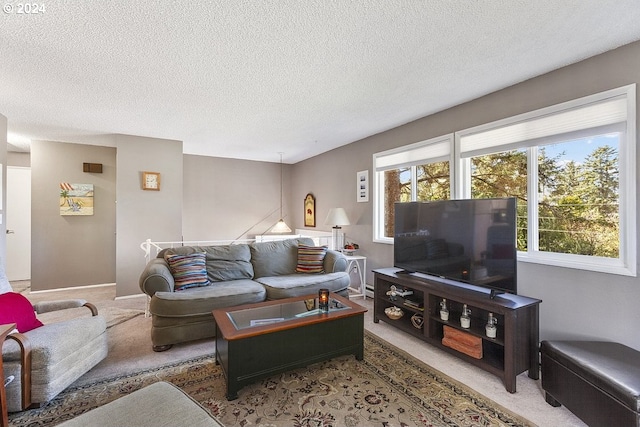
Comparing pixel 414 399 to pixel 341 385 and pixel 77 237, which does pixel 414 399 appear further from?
Answer: pixel 77 237

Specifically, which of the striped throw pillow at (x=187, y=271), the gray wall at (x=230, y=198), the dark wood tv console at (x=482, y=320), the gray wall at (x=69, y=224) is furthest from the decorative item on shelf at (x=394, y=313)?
the gray wall at (x=69, y=224)

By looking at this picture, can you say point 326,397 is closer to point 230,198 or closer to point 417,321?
point 417,321

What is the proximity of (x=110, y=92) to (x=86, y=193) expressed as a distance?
298 cm

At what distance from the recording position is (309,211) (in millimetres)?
6027

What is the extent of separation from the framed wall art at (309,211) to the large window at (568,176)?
326 cm

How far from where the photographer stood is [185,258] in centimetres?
321

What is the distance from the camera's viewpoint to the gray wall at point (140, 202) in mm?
4281

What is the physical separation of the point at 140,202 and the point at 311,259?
2.88m

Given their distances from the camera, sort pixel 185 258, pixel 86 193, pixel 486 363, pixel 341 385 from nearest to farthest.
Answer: pixel 341 385 → pixel 486 363 → pixel 185 258 → pixel 86 193

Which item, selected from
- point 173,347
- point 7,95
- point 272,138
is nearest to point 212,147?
point 272,138

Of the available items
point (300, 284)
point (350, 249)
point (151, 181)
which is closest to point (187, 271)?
point (300, 284)

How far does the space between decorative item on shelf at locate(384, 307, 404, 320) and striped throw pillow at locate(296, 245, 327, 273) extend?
1048 mm

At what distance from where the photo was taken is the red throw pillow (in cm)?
198

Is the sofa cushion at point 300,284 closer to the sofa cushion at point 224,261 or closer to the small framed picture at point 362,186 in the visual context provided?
the sofa cushion at point 224,261
